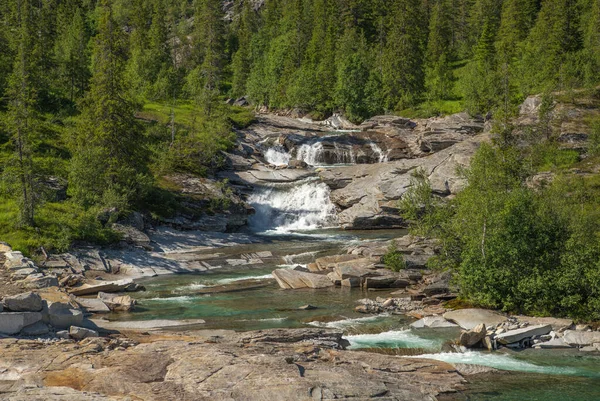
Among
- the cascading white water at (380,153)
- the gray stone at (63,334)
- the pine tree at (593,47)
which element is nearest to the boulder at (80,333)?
the gray stone at (63,334)

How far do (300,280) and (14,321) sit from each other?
1941 cm

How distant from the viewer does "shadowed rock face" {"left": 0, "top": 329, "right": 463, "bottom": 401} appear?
1717cm

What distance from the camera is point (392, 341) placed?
85.4 feet

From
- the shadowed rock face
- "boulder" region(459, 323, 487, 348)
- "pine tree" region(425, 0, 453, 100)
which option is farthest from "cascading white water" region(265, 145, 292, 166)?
the shadowed rock face

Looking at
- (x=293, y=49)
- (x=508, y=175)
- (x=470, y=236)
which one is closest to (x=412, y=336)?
(x=470, y=236)

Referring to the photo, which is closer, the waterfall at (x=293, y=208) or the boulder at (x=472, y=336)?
the boulder at (x=472, y=336)

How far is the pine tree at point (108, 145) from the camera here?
168ft

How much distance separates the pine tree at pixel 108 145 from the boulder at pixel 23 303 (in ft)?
89.7

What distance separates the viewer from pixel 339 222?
6250cm

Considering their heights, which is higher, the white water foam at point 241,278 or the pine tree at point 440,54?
the pine tree at point 440,54

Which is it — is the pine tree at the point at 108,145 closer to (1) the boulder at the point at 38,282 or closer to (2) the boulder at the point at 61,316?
(1) the boulder at the point at 38,282

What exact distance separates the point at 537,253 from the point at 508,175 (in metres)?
9.49

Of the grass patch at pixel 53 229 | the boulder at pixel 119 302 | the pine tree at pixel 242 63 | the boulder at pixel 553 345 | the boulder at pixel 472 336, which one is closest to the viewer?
the boulder at pixel 472 336

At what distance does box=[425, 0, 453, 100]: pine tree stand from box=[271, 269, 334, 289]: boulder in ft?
221
